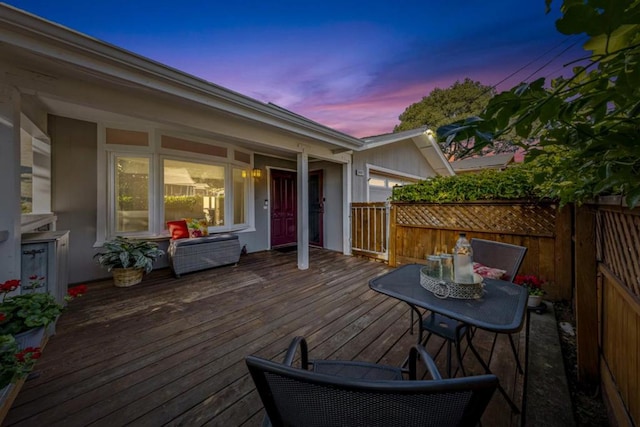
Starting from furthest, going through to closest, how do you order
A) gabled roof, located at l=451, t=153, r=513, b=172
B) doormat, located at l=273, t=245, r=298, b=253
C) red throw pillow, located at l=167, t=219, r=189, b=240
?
1. gabled roof, located at l=451, t=153, r=513, b=172
2. doormat, located at l=273, t=245, r=298, b=253
3. red throw pillow, located at l=167, t=219, r=189, b=240

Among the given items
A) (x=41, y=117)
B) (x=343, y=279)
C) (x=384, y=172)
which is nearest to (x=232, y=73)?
(x=41, y=117)

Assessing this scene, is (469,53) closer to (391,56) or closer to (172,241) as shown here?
(391,56)

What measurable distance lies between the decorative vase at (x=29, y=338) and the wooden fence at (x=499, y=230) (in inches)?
129

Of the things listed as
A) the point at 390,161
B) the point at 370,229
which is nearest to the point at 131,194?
the point at 370,229

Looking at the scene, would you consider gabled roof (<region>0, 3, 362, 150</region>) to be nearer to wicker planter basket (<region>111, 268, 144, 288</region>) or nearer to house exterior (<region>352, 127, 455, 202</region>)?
wicker planter basket (<region>111, 268, 144, 288</region>)

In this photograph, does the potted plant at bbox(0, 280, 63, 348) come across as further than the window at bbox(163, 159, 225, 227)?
No

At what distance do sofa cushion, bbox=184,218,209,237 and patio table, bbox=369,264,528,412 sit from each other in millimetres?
3865

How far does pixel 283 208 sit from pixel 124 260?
370cm

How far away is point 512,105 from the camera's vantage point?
60cm

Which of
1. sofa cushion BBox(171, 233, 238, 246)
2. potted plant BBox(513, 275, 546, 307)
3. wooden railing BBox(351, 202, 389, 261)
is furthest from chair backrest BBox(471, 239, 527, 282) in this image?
sofa cushion BBox(171, 233, 238, 246)

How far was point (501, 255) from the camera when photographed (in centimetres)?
212

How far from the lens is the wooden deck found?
4.85 feet

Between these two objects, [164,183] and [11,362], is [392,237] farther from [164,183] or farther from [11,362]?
[11,362]

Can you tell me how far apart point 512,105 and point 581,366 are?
7.16 ft
